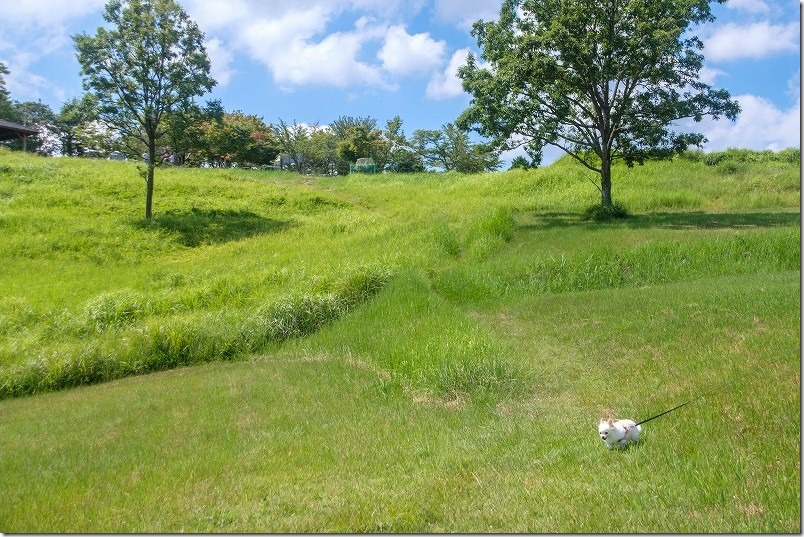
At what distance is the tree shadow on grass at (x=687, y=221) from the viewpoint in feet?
65.5

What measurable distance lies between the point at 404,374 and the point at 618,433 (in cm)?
444

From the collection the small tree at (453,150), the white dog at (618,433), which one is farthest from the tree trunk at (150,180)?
the small tree at (453,150)

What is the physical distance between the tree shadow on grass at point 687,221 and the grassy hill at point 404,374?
30 centimetres

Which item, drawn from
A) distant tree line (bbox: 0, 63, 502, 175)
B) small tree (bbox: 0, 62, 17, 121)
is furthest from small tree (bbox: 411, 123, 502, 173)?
small tree (bbox: 0, 62, 17, 121)

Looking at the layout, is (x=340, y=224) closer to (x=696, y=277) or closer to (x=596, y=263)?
(x=596, y=263)

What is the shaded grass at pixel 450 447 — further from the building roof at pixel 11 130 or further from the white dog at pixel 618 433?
the building roof at pixel 11 130

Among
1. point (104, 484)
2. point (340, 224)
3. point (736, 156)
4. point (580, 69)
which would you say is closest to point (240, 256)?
point (340, 224)

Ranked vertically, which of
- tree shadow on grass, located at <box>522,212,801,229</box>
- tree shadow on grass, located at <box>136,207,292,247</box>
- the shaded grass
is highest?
tree shadow on grass, located at <box>522,212,801,229</box>

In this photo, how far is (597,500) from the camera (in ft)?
14.5

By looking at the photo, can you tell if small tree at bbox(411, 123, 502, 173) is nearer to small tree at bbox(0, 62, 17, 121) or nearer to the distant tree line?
the distant tree line

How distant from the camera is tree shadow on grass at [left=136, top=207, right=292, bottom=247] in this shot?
82.0 ft

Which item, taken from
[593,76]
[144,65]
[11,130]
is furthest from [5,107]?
[593,76]

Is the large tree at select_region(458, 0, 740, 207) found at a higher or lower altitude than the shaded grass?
higher

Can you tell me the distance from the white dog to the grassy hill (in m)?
0.11
